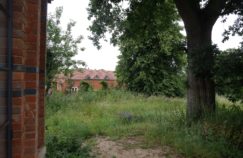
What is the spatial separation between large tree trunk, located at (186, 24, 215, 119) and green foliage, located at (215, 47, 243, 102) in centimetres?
81

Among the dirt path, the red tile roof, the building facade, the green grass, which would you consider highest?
the red tile roof

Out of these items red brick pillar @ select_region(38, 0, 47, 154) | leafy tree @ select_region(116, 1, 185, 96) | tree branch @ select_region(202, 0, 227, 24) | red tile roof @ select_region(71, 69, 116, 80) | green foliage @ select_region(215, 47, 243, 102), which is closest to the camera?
red brick pillar @ select_region(38, 0, 47, 154)

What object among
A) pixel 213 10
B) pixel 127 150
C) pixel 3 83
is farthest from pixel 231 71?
pixel 3 83

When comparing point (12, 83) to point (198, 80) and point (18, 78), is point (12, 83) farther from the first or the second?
point (198, 80)

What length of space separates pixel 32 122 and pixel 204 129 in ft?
21.0

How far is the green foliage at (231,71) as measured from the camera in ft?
27.9

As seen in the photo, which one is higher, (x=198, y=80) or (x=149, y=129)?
(x=198, y=80)

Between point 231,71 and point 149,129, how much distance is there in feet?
11.2

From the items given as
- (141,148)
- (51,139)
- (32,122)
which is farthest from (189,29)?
(32,122)

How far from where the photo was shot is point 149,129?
10773mm

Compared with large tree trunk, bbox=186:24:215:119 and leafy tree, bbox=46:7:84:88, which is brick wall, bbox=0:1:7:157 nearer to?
large tree trunk, bbox=186:24:215:119

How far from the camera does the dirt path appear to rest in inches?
309

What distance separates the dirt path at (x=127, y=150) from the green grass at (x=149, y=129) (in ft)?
0.95

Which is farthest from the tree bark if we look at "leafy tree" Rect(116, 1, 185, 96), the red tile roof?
the red tile roof
